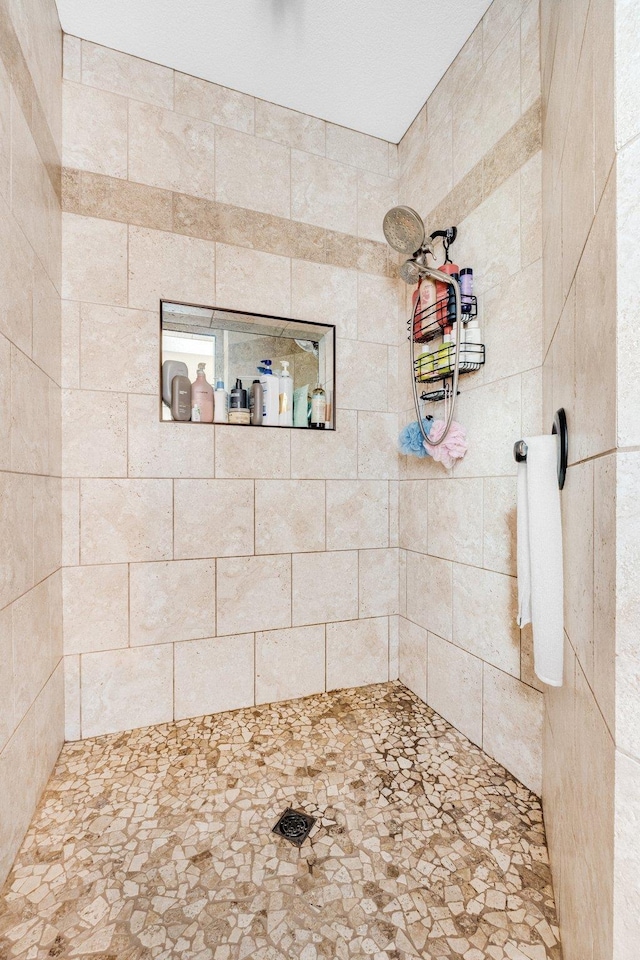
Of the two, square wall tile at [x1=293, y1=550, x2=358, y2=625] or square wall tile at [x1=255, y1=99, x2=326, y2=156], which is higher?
square wall tile at [x1=255, y1=99, x2=326, y2=156]

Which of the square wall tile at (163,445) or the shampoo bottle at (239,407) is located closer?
the square wall tile at (163,445)

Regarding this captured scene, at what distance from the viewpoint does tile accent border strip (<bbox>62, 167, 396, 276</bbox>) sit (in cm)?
155

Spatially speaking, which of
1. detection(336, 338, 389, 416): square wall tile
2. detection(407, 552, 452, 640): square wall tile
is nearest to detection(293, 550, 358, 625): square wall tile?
detection(407, 552, 452, 640): square wall tile

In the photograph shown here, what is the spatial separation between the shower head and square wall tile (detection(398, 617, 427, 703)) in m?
1.53

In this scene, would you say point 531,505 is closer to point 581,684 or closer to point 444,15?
point 581,684

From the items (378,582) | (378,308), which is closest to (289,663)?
(378,582)

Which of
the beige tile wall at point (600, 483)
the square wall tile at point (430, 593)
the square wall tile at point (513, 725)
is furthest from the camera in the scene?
the square wall tile at point (430, 593)

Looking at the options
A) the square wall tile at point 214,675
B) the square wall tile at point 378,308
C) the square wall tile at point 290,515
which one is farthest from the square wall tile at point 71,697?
the square wall tile at point 378,308

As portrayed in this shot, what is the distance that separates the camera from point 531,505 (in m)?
0.93

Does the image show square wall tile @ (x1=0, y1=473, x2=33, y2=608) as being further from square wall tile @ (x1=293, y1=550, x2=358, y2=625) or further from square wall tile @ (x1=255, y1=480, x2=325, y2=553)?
square wall tile @ (x1=293, y1=550, x2=358, y2=625)

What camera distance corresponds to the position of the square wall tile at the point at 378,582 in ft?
6.31

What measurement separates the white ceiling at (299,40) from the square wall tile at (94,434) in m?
1.28

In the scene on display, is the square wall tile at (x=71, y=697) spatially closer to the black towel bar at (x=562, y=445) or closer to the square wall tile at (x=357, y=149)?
the black towel bar at (x=562, y=445)

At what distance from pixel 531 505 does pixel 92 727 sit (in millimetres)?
1665
